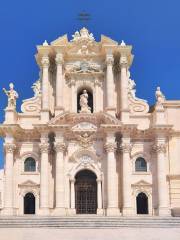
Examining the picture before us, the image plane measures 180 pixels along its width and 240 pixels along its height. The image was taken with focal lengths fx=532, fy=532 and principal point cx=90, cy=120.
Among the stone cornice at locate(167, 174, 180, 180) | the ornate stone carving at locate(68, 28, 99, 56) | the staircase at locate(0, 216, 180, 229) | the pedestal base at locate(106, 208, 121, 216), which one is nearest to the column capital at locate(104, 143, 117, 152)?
the pedestal base at locate(106, 208, 121, 216)

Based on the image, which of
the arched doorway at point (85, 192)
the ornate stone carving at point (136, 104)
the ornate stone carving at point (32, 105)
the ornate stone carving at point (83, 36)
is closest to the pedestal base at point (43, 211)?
the arched doorway at point (85, 192)

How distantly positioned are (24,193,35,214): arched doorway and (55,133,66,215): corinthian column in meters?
2.02

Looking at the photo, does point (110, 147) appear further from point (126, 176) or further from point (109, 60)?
point (109, 60)

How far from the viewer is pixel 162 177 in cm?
3597

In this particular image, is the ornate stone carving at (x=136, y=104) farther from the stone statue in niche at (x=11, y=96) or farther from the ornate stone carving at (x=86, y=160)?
the stone statue in niche at (x=11, y=96)

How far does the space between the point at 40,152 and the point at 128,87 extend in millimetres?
8137

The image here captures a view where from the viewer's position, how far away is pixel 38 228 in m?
22.4

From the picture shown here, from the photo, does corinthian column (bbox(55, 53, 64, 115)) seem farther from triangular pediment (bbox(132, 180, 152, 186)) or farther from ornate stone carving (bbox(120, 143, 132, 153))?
triangular pediment (bbox(132, 180, 152, 186))

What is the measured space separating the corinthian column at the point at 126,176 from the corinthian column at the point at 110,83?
8.74ft

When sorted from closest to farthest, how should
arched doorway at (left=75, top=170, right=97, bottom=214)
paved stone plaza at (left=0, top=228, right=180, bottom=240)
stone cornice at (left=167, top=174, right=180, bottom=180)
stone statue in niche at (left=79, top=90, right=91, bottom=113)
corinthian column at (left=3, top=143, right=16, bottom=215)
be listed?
1. paved stone plaza at (left=0, top=228, right=180, bottom=240)
2. corinthian column at (left=3, top=143, right=16, bottom=215)
3. stone cornice at (left=167, top=174, right=180, bottom=180)
4. arched doorway at (left=75, top=170, right=97, bottom=214)
5. stone statue in niche at (left=79, top=90, right=91, bottom=113)

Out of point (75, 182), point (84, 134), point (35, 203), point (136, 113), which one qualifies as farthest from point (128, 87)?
point (35, 203)

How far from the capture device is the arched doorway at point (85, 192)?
36713 millimetres

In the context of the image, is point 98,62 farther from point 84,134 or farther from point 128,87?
point 84,134

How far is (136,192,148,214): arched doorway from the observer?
36.6 meters
